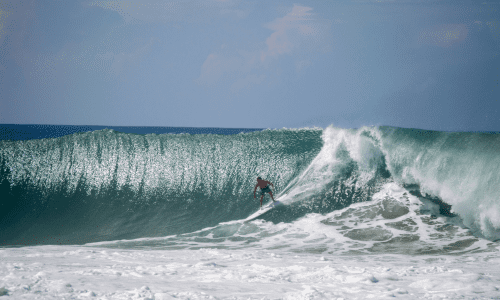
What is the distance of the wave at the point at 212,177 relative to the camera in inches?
343

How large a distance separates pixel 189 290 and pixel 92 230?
6.19 m

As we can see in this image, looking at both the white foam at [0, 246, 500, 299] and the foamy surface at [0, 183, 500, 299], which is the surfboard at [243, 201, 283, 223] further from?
the white foam at [0, 246, 500, 299]

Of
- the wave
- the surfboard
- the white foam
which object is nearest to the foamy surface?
the white foam

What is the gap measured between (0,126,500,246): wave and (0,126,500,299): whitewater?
4 cm

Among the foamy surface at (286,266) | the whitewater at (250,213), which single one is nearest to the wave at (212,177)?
the whitewater at (250,213)

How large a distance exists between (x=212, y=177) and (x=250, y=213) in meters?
2.16

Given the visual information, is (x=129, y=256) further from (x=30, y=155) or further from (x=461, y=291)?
(x=30, y=155)

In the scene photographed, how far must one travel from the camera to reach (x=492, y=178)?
8.13 metres

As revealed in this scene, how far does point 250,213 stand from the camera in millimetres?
9320

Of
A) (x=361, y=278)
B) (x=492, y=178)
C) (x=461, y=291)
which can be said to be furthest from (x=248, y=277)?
(x=492, y=178)

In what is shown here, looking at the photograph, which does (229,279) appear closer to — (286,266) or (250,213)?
(286,266)

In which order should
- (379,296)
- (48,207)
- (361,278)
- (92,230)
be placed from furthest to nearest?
(48,207) < (92,230) < (361,278) < (379,296)

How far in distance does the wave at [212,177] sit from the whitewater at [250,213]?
43 mm

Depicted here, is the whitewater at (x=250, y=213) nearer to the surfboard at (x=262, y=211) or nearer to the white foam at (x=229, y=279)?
the white foam at (x=229, y=279)
